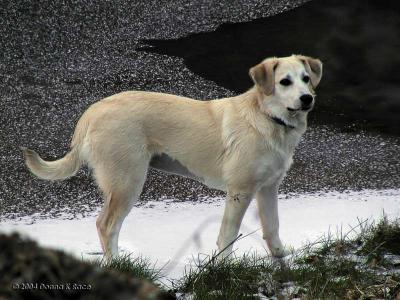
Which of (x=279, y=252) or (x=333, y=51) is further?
(x=333, y=51)

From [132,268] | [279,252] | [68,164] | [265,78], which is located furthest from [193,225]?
[132,268]

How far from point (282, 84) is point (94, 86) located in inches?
145

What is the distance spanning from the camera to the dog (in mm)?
5008

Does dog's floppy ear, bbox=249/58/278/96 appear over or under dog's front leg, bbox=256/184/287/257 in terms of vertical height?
over

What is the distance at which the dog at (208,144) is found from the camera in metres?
5.01

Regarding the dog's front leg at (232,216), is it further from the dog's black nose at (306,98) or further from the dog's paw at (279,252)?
the dog's black nose at (306,98)

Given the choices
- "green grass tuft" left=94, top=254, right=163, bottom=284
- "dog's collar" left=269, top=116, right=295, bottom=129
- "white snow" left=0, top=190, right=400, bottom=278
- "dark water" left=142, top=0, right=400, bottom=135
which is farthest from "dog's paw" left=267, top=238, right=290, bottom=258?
"dark water" left=142, top=0, right=400, bottom=135

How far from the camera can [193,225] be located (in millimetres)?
5879

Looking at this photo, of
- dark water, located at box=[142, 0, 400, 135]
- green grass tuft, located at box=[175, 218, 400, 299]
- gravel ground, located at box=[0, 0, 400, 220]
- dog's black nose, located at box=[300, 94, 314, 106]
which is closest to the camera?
green grass tuft, located at box=[175, 218, 400, 299]

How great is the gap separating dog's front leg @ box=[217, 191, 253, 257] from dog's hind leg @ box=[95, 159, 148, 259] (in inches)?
21.7

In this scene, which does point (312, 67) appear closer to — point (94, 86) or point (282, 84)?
point (282, 84)

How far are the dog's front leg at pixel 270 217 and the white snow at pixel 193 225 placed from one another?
0.10m

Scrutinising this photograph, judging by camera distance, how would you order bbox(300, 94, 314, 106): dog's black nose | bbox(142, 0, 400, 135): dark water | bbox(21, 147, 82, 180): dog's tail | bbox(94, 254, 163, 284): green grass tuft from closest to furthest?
bbox(94, 254, 163, 284): green grass tuft
bbox(300, 94, 314, 106): dog's black nose
bbox(21, 147, 82, 180): dog's tail
bbox(142, 0, 400, 135): dark water

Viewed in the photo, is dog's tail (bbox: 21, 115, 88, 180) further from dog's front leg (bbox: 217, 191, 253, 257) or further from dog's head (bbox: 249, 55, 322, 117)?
dog's head (bbox: 249, 55, 322, 117)
